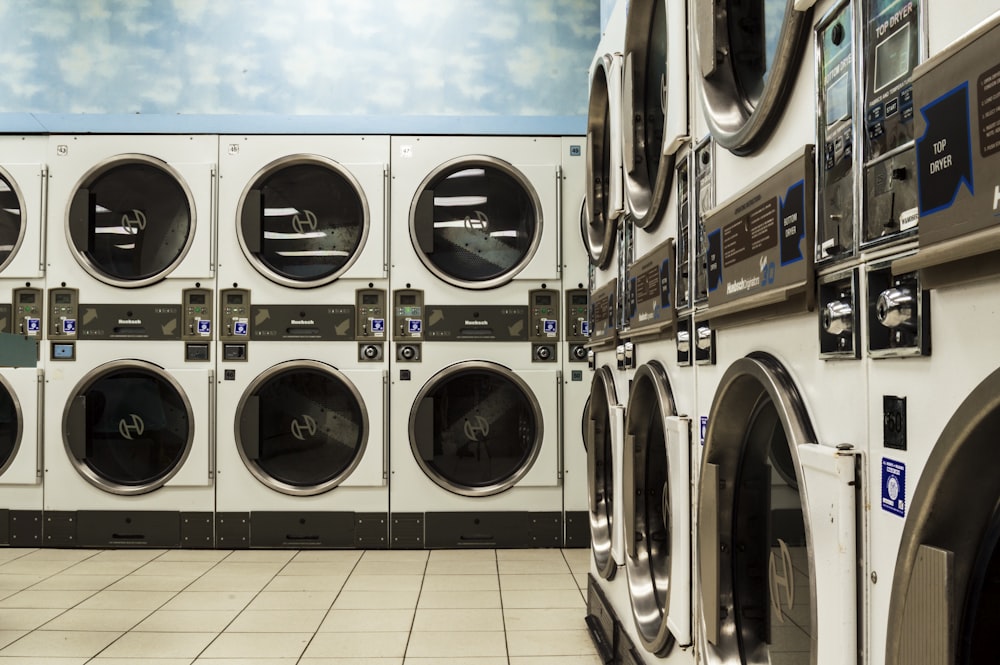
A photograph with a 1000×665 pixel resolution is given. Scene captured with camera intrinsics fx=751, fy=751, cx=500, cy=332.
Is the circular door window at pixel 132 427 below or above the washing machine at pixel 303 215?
below

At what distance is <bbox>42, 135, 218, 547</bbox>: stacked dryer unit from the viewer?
13.4 feet

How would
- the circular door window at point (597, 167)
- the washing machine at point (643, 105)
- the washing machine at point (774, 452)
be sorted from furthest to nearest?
the circular door window at point (597, 167), the washing machine at point (643, 105), the washing machine at point (774, 452)

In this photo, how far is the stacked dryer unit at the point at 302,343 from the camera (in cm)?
407

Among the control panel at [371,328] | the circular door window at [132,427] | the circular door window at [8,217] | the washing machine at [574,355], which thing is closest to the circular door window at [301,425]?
the control panel at [371,328]

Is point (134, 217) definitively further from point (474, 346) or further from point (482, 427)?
point (482, 427)

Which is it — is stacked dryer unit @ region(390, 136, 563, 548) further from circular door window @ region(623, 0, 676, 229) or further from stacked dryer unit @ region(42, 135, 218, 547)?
circular door window @ region(623, 0, 676, 229)

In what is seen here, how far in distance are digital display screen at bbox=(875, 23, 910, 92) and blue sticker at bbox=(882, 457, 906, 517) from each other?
42 cm

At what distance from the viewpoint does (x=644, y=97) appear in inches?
87.4

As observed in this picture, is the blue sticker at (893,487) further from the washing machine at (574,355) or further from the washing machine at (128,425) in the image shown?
the washing machine at (128,425)

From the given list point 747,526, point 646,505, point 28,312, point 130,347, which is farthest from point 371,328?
point 747,526

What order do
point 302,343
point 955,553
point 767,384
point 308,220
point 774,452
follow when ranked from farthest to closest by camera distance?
1. point 308,220
2. point 302,343
3. point 774,452
4. point 767,384
5. point 955,553

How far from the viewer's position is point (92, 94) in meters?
4.79

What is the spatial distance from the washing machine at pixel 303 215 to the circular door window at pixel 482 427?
749mm

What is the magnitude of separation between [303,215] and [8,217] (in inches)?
66.7
